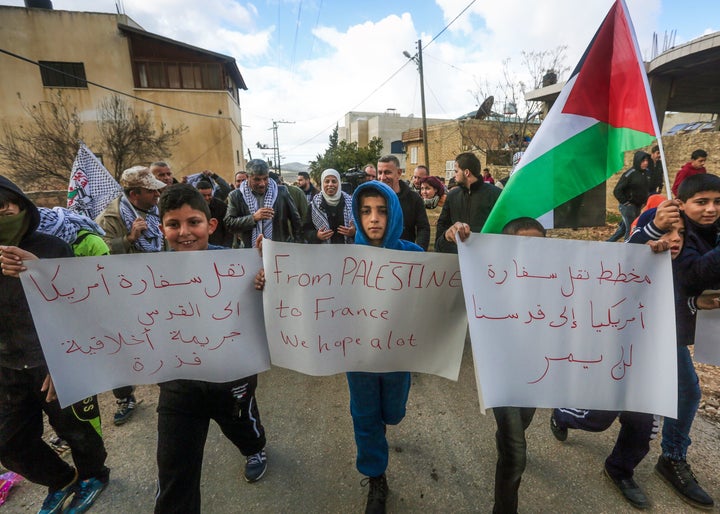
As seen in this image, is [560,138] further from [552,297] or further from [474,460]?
[474,460]

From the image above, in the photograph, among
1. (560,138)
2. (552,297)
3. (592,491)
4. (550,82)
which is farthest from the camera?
(550,82)

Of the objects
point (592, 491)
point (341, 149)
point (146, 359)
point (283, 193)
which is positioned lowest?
point (592, 491)

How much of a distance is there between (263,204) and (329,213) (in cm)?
74

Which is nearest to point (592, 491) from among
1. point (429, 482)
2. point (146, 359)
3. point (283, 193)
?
point (429, 482)

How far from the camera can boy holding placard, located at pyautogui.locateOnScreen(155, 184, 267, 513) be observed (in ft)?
5.16

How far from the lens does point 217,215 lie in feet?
15.7

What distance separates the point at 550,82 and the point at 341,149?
818 inches

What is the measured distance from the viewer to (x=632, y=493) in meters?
1.92

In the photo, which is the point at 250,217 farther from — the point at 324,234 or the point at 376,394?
the point at 376,394

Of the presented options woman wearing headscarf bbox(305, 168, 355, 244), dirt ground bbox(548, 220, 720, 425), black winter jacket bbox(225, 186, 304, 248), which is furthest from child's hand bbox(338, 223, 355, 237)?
dirt ground bbox(548, 220, 720, 425)

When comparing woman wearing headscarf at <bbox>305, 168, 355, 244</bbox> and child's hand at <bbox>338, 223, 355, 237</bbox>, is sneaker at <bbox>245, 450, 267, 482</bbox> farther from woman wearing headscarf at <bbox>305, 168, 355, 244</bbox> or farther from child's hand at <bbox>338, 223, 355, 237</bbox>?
woman wearing headscarf at <bbox>305, 168, 355, 244</bbox>

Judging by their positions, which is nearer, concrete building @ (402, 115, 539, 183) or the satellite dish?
the satellite dish

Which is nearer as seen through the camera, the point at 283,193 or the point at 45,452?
the point at 45,452

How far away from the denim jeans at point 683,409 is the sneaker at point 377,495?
161 cm
